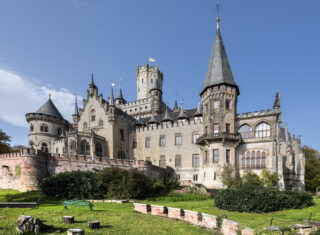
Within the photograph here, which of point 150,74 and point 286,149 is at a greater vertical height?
point 150,74

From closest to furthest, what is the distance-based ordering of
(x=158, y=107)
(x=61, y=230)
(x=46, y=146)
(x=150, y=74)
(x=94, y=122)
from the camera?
(x=61, y=230) → (x=94, y=122) → (x=46, y=146) → (x=158, y=107) → (x=150, y=74)

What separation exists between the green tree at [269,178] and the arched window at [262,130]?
5.54m

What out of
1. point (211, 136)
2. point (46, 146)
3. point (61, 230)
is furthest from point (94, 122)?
point (61, 230)

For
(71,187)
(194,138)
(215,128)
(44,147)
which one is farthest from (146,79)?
(71,187)

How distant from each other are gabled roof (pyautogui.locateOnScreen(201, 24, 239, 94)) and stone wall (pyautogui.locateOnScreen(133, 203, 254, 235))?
24.0 m

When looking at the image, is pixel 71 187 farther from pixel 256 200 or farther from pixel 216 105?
pixel 216 105

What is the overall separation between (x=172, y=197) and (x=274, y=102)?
20.5m

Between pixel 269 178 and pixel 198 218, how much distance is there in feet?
68.8

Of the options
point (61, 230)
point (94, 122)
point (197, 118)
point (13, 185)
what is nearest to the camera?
point (61, 230)

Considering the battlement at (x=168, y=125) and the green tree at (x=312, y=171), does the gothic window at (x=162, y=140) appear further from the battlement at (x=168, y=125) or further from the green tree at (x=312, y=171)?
the green tree at (x=312, y=171)

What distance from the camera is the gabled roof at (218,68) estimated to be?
113 ft

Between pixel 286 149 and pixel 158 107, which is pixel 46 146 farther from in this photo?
pixel 286 149

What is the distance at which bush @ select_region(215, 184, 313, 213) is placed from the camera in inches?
723

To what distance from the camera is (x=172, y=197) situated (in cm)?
2559
